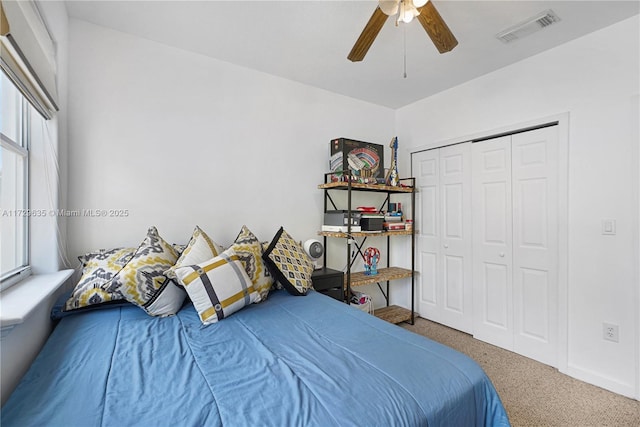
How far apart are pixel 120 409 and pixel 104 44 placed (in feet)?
7.94

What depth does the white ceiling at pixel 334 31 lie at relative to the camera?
193cm

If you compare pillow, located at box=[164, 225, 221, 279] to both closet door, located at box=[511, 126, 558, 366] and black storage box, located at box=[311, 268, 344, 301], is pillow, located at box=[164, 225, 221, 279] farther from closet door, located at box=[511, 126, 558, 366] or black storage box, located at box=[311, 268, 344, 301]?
closet door, located at box=[511, 126, 558, 366]

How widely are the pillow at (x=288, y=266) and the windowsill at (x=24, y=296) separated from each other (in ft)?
3.95

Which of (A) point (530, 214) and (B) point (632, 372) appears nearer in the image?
(B) point (632, 372)

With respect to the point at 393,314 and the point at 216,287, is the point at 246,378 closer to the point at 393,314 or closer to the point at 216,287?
the point at 216,287

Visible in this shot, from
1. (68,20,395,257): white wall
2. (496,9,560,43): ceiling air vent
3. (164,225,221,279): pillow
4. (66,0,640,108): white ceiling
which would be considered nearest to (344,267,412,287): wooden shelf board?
(68,20,395,257): white wall

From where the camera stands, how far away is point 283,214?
2.94m

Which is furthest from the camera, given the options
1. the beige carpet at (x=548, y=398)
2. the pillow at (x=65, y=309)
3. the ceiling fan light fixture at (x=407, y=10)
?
the beige carpet at (x=548, y=398)

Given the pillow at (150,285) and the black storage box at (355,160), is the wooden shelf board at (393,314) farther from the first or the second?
the pillow at (150,285)

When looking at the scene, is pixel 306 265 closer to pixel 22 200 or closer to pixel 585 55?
pixel 22 200

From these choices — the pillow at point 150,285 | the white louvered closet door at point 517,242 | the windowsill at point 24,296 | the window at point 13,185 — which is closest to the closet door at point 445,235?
the white louvered closet door at point 517,242

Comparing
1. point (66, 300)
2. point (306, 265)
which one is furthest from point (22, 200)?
point (306, 265)

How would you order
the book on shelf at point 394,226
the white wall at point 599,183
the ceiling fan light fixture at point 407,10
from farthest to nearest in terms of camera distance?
the book on shelf at point 394,226
the white wall at point 599,183
the ceiling fan light fixture at point 407,10

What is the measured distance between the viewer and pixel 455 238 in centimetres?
318
